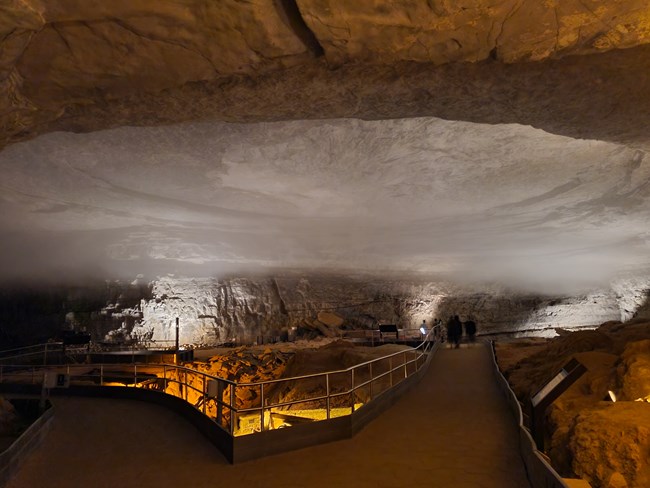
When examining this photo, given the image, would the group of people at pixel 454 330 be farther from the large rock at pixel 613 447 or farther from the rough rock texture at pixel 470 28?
the rough rock texture at pixel 470 28

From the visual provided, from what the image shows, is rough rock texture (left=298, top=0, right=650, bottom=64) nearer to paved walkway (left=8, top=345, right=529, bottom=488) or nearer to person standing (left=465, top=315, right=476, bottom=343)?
paved walkway (left=8, top=345, right=529, bottom=488)

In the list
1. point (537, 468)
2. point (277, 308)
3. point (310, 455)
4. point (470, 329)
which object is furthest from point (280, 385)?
point (537, 468)

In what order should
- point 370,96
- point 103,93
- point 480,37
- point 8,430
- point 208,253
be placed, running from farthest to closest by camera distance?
point 208,253
point 8,430
point 370,96
point 103,93
point 480,37

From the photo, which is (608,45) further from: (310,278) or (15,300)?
(15,300)

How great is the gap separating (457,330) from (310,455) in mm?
15354

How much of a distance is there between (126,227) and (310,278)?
9785mm

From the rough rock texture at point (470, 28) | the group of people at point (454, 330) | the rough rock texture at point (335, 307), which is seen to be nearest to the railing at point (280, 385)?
the group of people at point (454, 330)

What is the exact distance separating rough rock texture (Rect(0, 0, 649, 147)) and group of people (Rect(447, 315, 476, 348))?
1425cm

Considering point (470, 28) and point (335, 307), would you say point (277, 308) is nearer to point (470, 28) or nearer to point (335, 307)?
point (335, 307)

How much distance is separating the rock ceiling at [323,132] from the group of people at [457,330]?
3219mm

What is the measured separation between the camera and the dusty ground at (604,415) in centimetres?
413

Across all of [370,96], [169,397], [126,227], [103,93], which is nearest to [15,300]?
[126,227]

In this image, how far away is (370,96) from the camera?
20.6ft

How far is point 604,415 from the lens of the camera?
15.3 ft
